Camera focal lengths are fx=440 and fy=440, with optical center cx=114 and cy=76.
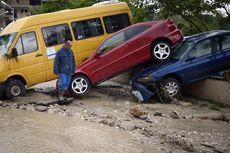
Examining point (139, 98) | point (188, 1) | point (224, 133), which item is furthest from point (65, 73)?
point (188, 1)

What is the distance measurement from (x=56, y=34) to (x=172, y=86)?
161 inches

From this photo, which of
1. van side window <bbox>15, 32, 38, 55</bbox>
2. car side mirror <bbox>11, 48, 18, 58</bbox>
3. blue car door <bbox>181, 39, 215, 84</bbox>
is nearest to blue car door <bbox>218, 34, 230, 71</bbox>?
blue car door <bbox>181, 39, 215, 84</bbox>

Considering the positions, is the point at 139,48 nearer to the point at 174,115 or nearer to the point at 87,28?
the point at 87,28

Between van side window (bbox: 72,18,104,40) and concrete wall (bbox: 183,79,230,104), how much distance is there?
3534 millimetres

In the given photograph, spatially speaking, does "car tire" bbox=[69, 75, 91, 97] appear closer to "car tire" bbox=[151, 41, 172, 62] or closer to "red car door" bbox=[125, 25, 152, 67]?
"red car door" bbox=[125, 25, 152, 67]

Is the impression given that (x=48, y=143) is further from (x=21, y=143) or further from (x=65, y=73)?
(x=65, y=73)

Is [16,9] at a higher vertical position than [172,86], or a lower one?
higher

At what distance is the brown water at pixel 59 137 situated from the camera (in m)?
7.35

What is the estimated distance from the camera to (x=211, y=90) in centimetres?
1324

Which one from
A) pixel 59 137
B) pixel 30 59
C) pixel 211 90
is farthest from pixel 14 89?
pixel 211 90

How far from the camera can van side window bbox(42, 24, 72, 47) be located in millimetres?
13875

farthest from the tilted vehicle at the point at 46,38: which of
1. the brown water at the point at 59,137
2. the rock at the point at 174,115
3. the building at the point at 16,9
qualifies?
the building at the point at 16,9

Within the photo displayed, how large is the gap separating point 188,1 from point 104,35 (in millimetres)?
4712

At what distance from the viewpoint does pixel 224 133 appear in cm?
938
